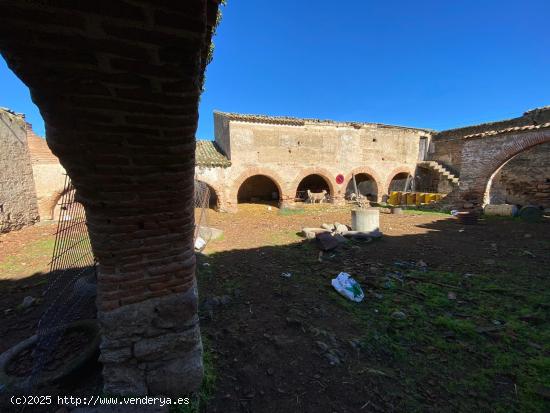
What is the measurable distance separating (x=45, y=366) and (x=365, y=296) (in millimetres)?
4154

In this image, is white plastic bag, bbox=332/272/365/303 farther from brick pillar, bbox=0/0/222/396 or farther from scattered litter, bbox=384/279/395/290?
brick pillar, bbox=0/0/222/396

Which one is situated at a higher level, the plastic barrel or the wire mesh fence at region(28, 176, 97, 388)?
the plastic barrel

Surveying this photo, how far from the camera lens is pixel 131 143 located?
4.55 feet

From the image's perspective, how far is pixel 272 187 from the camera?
18.9m

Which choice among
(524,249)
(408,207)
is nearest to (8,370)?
(524,249)

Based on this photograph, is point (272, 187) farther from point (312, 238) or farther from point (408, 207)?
→ point (312, 238)

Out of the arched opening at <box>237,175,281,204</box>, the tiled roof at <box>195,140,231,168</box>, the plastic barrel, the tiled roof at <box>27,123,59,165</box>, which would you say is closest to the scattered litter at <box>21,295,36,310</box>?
the tiled roof at <box>27,123,59,165</box>

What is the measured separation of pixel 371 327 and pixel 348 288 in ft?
2.73

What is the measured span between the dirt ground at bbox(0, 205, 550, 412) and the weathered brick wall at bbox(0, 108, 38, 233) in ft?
11.5

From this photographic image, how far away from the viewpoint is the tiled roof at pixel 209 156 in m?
12.7

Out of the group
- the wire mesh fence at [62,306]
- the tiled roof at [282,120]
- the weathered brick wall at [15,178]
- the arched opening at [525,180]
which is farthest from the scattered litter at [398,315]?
the weathered brick wall at [15,178]

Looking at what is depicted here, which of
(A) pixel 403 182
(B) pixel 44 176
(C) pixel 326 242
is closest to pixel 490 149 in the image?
(A) pixel 403 182

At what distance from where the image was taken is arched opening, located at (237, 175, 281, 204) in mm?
18297

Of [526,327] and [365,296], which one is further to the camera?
[365,296]
